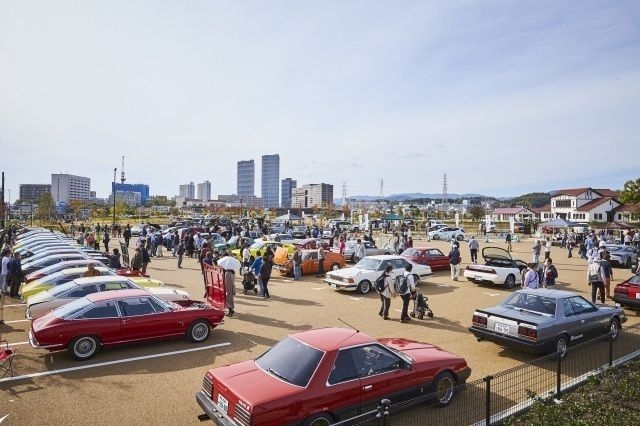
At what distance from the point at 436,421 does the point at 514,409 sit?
1298 mm

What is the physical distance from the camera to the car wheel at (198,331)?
32.7 feet

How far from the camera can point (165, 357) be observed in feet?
29.6

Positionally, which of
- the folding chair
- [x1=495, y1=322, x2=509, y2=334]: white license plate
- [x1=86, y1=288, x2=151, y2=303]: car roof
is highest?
[x1=86, y1=288, x2=151, y2=303]: car roof

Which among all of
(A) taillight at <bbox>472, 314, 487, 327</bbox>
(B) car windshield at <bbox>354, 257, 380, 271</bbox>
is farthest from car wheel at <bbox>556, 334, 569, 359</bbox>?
(B) car windshield at <bbox>354, 257, 380, 271</bbox>

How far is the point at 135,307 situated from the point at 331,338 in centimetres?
532

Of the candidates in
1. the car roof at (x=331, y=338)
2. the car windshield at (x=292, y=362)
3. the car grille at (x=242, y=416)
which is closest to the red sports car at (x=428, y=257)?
the car roof at (x=331, y=338)

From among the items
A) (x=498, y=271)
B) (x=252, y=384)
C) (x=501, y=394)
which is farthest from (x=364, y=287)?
(x=252, y=384)

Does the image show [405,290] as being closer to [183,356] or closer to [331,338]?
[183,356]

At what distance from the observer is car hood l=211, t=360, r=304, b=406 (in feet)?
16.8

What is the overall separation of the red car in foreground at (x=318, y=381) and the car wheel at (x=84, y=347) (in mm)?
4098

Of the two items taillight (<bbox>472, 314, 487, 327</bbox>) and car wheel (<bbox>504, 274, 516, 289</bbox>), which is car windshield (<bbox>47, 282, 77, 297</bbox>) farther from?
car wheel (<bbox>504, 274, 516, 289</bbox>)

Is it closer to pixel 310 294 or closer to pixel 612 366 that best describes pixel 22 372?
pixel 310 294

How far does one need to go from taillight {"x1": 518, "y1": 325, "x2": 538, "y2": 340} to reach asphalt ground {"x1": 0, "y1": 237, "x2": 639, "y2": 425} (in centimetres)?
74

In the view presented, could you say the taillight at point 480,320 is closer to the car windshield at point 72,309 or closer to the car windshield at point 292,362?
the car windshield at point 292,362
